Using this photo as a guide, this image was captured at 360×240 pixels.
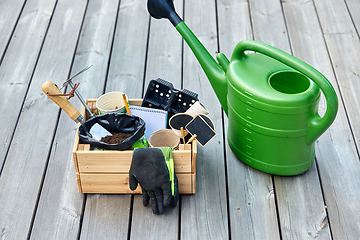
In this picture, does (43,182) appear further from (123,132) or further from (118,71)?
(118,71)

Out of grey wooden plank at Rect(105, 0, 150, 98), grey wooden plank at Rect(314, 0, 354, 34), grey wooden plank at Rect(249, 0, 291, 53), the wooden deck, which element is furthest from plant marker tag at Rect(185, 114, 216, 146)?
grey wooden plank at Rect(314, 0, 354, 34)

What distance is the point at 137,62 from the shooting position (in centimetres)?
225

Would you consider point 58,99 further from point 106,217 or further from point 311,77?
point 311,77

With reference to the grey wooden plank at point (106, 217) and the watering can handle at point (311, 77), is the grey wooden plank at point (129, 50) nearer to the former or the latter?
the grey wooden plank at point (106, 217)

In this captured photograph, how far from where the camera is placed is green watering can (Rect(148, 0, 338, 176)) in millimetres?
1394

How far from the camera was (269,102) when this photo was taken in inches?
55.2

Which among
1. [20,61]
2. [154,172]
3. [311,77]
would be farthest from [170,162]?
[20,61]

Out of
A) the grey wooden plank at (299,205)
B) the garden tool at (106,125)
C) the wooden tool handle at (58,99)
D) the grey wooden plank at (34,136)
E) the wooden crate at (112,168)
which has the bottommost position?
the grey wooden plank at (34,136)

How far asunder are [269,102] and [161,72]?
0.91 meters

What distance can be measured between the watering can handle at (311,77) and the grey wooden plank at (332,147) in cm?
25

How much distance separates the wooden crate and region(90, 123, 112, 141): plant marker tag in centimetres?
6

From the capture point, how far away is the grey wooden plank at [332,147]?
149cm

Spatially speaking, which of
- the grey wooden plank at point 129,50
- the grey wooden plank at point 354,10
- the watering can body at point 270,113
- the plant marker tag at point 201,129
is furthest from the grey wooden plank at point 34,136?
the grey wooden plank at point 354,10

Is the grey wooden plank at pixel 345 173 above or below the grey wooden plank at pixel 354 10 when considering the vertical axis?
below
